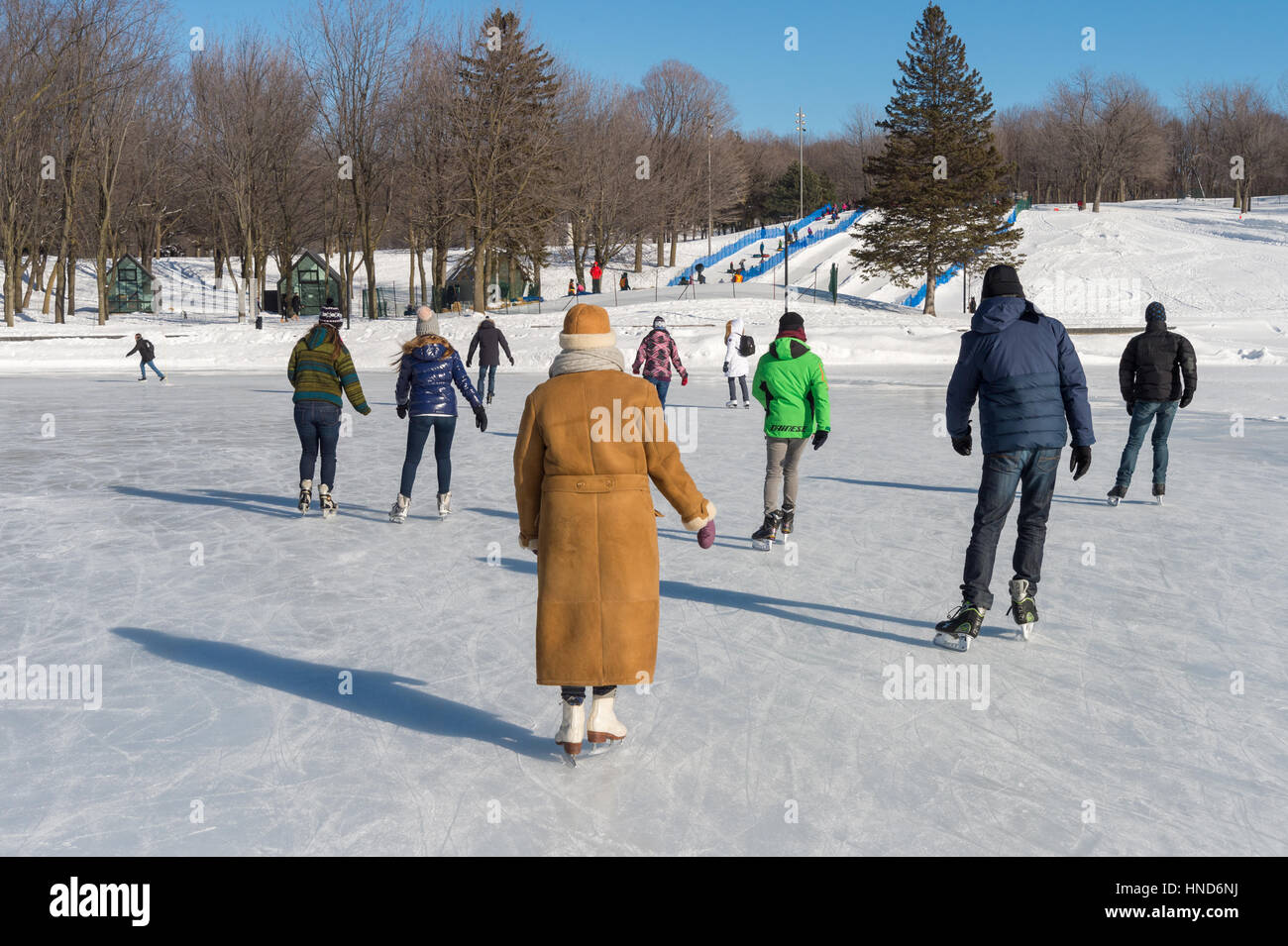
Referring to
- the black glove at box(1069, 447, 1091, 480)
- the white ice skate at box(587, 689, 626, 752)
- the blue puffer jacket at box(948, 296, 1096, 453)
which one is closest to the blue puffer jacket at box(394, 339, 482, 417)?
the blue puffer jacket at box(948, 296, 1096, 453)

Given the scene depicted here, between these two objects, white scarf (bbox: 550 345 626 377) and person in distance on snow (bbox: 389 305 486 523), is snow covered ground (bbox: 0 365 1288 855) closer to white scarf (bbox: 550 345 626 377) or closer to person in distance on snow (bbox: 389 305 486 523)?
person in distance on snow (bbox: 389 305 486 523)

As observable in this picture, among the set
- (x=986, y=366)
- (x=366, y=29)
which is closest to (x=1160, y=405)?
(x=986, y=366)

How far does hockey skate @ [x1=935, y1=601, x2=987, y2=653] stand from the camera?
17.5 ft

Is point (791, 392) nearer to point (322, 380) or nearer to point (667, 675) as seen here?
point (667, 675)

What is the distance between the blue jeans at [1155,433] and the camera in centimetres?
910

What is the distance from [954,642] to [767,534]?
2.47 m

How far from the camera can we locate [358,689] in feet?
15.8

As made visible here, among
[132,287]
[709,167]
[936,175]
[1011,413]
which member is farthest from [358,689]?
[709,167]

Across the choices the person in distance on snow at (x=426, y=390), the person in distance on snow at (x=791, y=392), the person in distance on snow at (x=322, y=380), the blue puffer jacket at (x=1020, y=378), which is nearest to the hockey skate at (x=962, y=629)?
the blue puffer jacket at (x=1020, y=378)

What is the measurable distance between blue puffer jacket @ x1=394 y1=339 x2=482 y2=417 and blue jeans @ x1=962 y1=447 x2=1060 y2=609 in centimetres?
431
